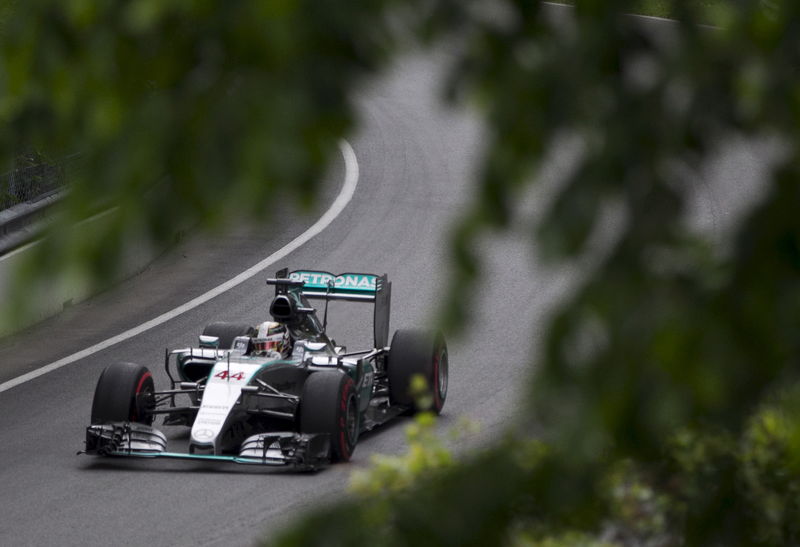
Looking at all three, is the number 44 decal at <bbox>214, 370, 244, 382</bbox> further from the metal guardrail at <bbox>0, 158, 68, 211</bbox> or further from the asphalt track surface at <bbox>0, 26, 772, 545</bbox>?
the metal guardrail at <bbox>0, 158, 68, 211</bbox>

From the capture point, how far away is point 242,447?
1068 cm

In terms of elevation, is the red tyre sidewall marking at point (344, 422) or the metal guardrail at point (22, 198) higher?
the metal guardrail at point (22, 198)

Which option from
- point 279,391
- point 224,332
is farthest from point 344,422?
point 224,332

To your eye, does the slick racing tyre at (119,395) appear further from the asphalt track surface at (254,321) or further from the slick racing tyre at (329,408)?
the slick racing tyre at (329,408)

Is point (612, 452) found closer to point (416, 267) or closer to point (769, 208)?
point (769, 208)

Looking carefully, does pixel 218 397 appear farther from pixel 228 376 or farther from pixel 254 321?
pixel 254 321

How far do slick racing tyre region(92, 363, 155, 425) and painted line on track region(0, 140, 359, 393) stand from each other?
2.71 metres

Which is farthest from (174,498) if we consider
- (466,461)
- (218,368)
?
(466,461)

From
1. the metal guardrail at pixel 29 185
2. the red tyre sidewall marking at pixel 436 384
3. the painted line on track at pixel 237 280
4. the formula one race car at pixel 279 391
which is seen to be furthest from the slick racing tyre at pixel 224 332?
the metal guardrail at pixel 29 185

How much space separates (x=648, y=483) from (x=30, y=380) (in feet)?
35.9

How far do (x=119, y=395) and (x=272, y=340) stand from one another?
4.64ft

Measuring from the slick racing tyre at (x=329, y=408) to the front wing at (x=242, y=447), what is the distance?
87mm

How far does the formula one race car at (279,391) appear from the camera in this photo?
34.7 ft

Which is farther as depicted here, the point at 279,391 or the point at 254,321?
the point at 254,321
